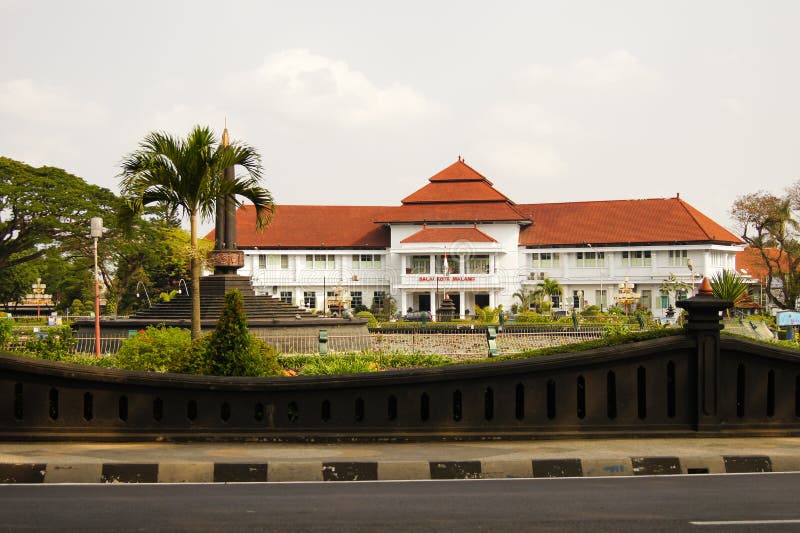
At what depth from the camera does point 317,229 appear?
2751 inches

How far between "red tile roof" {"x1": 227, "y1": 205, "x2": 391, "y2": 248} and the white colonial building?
0.33 ft

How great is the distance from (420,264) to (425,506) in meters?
59.0

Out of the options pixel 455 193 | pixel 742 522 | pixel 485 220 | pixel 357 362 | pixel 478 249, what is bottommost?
pixel 742 522

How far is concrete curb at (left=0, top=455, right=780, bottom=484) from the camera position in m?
7.88

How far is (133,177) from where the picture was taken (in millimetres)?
16031

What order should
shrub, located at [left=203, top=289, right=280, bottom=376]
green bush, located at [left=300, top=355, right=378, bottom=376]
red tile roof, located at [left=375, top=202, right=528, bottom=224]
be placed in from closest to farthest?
shrub, located at [left=203, top=289, right=280, bottom=376]
green bush, located at [left=300, top=355, right=378, bottom=376]
red tile roof, located at [left=375, top=202, right=528, bottom=224]

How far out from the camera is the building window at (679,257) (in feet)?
208

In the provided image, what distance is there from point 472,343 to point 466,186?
4323 centimetres

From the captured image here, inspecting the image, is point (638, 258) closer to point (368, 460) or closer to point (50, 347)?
point (50, 347)

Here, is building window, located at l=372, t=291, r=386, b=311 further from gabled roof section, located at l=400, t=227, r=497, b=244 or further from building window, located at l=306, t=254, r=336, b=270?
gabled roof section, located at l=400, t=227, r=497, b=244

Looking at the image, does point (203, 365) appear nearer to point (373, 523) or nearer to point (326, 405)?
point (326, 405)

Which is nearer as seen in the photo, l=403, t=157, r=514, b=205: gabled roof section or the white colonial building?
the white colonial building

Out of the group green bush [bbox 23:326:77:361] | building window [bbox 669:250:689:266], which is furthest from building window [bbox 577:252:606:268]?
green bush [bbox 23:326:77:361]

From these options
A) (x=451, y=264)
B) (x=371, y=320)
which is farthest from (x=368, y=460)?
(x=451, y=264)
